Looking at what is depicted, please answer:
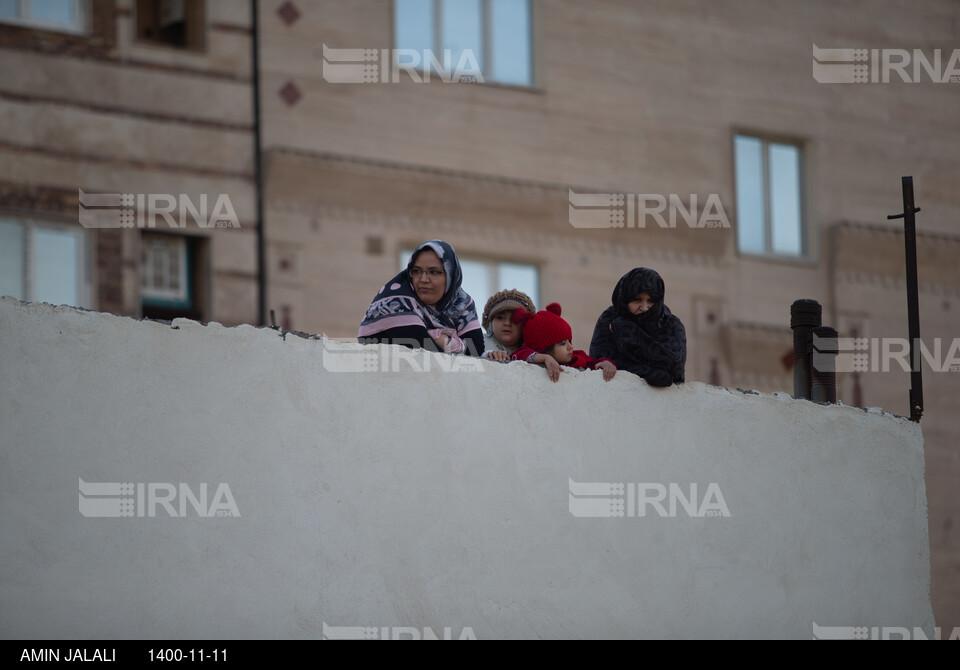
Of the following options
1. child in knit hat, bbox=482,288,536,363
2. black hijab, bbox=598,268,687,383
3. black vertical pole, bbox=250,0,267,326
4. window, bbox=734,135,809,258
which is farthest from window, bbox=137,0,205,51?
black hijab, bbox=598,268,687,383

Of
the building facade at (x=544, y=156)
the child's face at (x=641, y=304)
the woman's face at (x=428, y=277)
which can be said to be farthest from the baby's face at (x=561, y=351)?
the building facade at (x=544, y=156)

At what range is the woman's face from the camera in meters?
11.4

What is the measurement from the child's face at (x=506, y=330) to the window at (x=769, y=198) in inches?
455

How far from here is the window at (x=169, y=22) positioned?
67.3ft

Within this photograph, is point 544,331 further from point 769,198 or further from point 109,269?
point 769,198

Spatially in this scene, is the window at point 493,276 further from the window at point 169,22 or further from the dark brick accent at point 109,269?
the window at point 169,22

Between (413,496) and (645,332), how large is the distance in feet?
6.40

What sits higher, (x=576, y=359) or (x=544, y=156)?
(x=544, y=156)

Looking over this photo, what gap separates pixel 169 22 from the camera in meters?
20.7

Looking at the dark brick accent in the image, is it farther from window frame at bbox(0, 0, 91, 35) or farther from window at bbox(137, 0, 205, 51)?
window at bbox(137, 0, 205, 51)

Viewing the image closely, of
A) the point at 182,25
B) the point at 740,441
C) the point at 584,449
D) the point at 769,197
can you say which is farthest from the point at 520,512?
the point at 769,197

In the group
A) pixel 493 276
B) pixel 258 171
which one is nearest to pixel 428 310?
pixel 258 171
